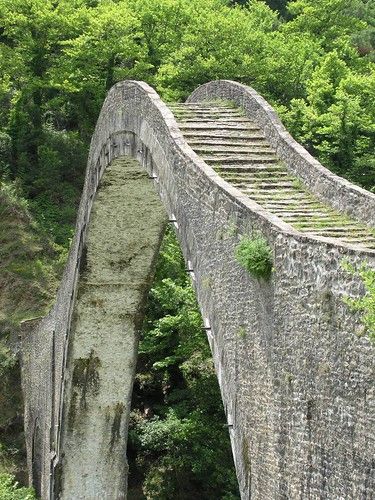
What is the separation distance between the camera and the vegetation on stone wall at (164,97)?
2581 cm

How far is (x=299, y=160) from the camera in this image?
15.1 meters

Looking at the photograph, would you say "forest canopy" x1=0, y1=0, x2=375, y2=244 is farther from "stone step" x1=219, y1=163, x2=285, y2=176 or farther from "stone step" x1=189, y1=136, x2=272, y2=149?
"stone step" x1=219, y1=163, x2=285, y2=176

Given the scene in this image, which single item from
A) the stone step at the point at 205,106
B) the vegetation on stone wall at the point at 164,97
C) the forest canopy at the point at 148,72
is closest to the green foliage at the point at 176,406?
the vegetation on stone wall at the point at 164,97

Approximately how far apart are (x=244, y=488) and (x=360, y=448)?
3247mm

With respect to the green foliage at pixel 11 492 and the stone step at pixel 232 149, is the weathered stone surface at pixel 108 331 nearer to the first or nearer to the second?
the green foliage at pixel 11 492

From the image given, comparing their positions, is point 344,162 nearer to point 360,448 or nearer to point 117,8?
point 117,8

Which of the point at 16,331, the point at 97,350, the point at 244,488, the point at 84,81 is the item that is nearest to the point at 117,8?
the point at 84,81

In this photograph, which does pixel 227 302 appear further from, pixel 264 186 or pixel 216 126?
pixel 216 126

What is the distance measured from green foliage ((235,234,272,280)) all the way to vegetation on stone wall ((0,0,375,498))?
46.3 feet

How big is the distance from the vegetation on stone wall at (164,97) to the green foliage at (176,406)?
55 millimetres

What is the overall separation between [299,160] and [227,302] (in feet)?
13.7

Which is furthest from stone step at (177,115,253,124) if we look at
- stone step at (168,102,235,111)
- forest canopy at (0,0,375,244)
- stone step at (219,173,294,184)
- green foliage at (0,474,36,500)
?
green foliage at (0,474,36,500)

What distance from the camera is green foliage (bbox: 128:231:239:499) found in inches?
944

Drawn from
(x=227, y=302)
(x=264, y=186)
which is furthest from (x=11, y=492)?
(x=227, y=302)
